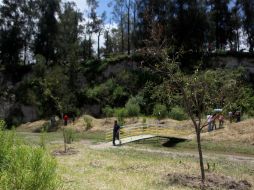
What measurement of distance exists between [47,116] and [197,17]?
22468 millimetres

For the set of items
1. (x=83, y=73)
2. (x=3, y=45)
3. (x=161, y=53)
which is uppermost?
(x=3, y=45)

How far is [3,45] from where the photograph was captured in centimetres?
6744

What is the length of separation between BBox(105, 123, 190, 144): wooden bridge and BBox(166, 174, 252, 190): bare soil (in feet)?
48.0

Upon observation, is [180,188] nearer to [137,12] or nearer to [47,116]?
[47,116]

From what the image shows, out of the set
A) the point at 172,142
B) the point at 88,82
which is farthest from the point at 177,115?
the point at 88,82

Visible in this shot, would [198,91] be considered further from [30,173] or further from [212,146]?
[212,146]

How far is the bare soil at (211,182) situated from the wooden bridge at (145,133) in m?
14.6

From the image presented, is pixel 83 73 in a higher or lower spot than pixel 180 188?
higher

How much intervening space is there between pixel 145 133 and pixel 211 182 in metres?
17.7

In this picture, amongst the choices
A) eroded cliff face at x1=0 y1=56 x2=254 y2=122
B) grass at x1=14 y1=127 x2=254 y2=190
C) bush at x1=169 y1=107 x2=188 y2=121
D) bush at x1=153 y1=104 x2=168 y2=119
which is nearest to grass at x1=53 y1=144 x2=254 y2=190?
grass at x1=14 y1=127 x2=254 y2=190

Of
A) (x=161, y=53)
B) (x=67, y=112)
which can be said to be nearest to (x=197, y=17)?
(x=67, y=112)

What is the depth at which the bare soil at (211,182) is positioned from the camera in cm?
1323

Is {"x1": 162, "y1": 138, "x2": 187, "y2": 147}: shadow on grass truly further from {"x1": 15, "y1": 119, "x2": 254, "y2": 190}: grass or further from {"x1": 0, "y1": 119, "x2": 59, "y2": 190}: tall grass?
{"x1": 0, "y1": 119, "x2": 59, "y2": 190}: tall grass

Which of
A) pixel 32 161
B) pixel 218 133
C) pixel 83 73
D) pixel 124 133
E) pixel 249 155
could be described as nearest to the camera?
pixel 32 161
